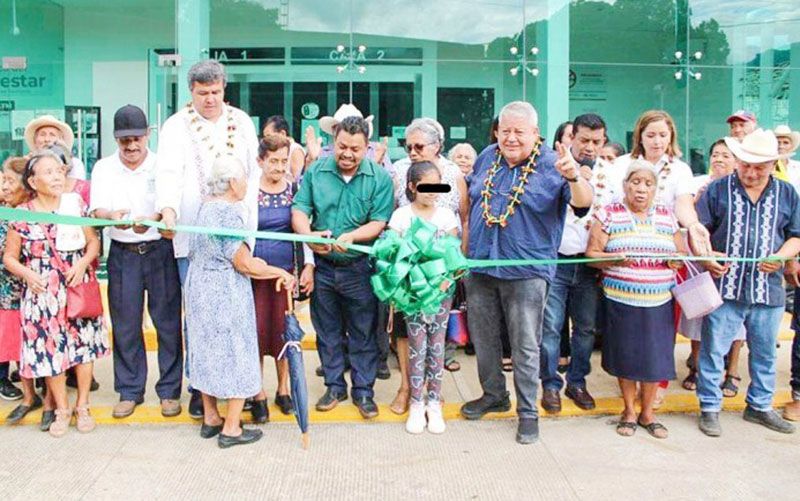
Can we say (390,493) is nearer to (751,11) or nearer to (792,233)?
(792,233)

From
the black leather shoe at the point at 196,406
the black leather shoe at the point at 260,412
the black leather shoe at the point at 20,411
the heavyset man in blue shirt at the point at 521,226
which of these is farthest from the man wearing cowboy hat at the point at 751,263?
the black leather shoe at the point at 20,411

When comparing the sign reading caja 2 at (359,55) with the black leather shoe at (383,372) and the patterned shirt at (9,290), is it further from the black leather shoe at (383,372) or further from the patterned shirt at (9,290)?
the patterned shirt at (9,290)

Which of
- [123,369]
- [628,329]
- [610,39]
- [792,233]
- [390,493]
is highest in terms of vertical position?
[610,39]

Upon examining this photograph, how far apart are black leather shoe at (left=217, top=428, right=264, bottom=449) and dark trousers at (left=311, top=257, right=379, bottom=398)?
Result: 2.26ft

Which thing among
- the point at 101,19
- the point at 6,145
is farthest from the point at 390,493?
the point at 101,19

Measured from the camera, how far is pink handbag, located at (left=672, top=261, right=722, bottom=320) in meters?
4.63

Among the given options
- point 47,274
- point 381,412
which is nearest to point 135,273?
point 47,274

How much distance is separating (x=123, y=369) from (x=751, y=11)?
9.82 meters

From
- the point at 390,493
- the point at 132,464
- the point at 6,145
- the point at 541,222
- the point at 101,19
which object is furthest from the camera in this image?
the point at 101,19

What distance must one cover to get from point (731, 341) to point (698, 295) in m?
0.49

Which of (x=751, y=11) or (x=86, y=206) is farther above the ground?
(x=751, y=11)

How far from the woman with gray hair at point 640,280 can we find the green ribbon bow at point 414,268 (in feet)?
3.47

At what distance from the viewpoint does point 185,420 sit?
195 inches

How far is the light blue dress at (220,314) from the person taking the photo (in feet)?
14.5
